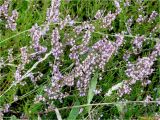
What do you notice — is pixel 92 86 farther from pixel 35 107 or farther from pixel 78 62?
pixel 35 107

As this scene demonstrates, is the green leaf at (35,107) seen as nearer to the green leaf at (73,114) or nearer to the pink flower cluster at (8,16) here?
the green leaf at (73,114)

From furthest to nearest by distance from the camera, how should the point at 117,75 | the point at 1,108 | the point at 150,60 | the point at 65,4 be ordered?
the point at 65,4
the point at 117,75
the point at 150,60
the point at 1,108

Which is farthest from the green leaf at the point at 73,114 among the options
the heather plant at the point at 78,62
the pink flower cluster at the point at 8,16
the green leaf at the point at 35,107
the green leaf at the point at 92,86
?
the pink flower cluster at the point at 8,16

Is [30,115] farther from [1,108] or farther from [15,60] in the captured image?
[15,60]

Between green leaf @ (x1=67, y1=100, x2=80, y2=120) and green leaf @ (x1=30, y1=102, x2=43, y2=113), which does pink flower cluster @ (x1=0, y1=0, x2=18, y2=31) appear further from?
green leaf @ (x1=67, y1=100, x2=80, y2=120)

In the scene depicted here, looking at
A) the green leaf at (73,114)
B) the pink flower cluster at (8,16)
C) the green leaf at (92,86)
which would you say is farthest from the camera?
the pink flower cluster at (8,16)

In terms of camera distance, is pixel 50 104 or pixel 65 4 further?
pixel 65 4

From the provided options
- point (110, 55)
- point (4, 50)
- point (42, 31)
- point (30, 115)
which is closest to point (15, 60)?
point (4, 50)

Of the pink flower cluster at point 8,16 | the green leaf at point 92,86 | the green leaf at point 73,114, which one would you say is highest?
the pink flower cluster at point 8,16
